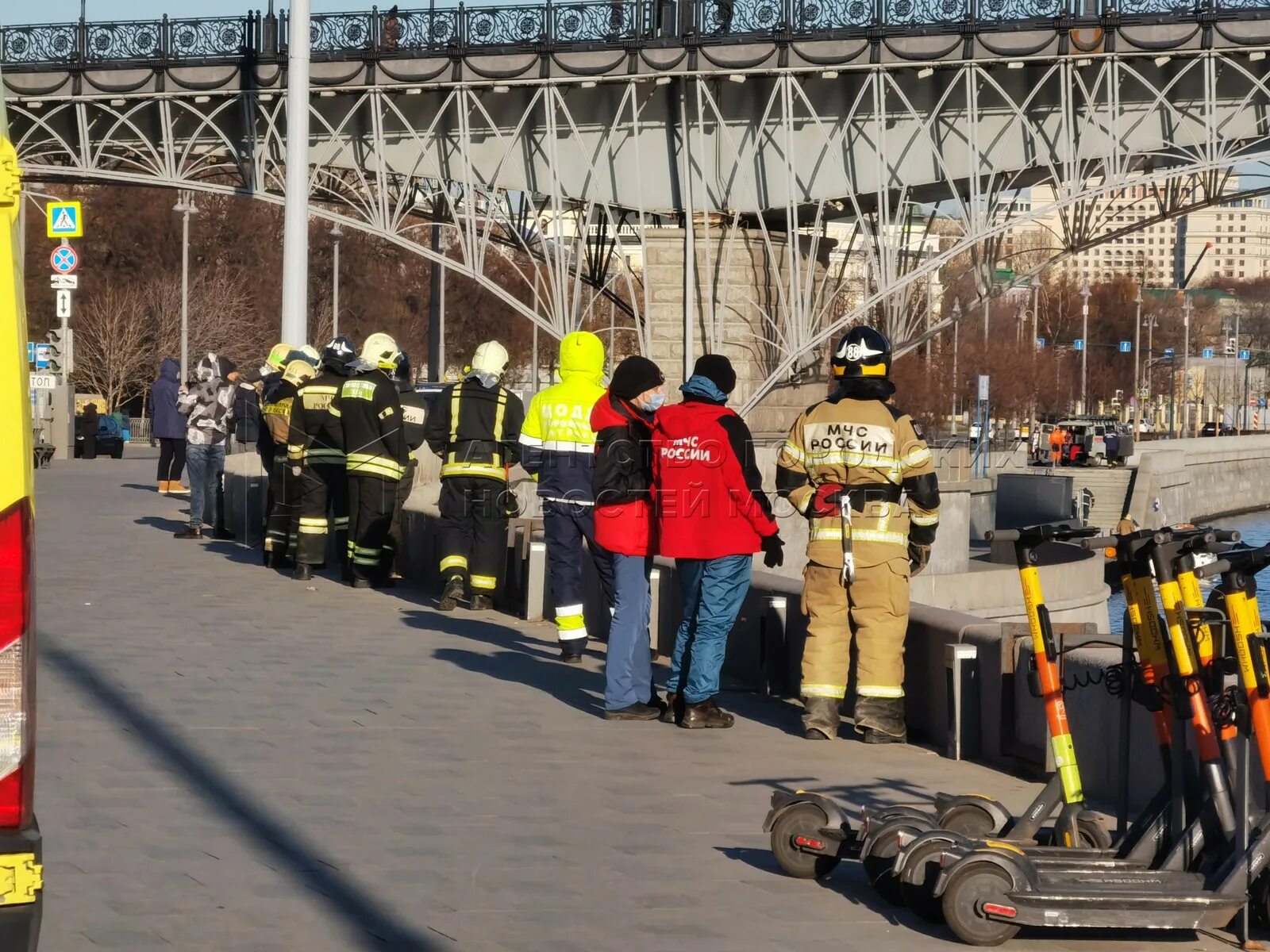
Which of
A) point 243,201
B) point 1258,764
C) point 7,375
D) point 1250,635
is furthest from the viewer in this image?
point 243,201

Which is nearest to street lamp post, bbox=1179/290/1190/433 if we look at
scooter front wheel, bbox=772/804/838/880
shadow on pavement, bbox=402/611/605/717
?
shadow on pavement, bbox=402/611/605/717

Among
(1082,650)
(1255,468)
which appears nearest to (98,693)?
(1082,650)

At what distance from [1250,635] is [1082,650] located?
8.60 ft

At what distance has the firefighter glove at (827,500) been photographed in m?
9.38

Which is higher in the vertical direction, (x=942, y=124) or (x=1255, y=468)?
(x=942, y=124)

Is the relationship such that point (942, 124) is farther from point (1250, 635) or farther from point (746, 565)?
point (1250, 635)

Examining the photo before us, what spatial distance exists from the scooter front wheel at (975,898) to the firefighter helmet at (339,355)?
1124cm

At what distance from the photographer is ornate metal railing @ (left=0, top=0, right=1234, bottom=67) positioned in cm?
3594

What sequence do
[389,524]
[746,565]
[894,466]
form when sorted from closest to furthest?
1. [894,466]
2. [746,565]
3. [389,524]

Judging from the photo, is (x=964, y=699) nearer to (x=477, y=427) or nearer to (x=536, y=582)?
(x=536, y=582)

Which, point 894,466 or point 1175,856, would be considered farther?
point 894,466

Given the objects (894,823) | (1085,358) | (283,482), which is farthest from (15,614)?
(1085,358)

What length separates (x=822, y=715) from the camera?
9.52m

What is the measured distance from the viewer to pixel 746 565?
9.96 m
